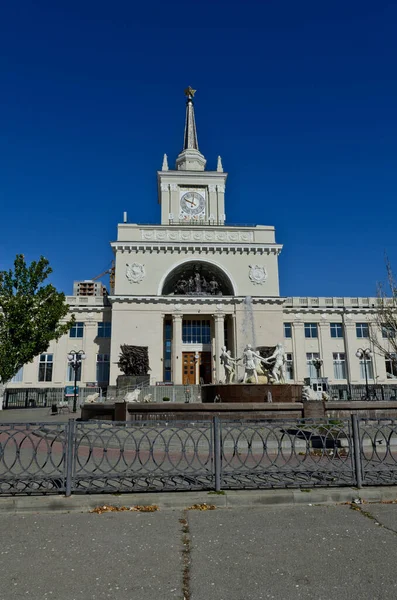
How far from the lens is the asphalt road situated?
12.2 feet

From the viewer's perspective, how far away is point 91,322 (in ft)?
149

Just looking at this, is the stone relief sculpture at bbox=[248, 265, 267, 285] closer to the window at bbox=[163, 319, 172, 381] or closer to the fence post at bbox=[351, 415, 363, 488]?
the window at bbox=[163, 319, 172, 381]

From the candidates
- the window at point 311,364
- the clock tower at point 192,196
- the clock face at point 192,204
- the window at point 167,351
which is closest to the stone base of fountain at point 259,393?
the window at point 167,351

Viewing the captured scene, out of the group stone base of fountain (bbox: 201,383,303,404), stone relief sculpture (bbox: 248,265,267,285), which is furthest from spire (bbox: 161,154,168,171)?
stone base of fountain (bbox: 201,383,303,404)

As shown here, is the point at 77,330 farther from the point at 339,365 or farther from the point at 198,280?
the point at 339,365

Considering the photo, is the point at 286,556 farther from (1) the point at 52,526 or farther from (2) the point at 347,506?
(1) the point at 52,526

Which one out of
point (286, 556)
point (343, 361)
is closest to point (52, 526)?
point (286, 556)

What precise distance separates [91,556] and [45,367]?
138 feet

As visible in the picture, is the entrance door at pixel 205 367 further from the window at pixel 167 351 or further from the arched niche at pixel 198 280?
the arched niche at pixel 198 280

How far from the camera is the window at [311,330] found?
4734cm

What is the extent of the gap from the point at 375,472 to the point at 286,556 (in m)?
3.38

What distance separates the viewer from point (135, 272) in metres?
43.2

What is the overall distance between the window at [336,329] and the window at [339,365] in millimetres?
2159

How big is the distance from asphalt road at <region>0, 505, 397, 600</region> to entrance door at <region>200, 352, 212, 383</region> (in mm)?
37276
